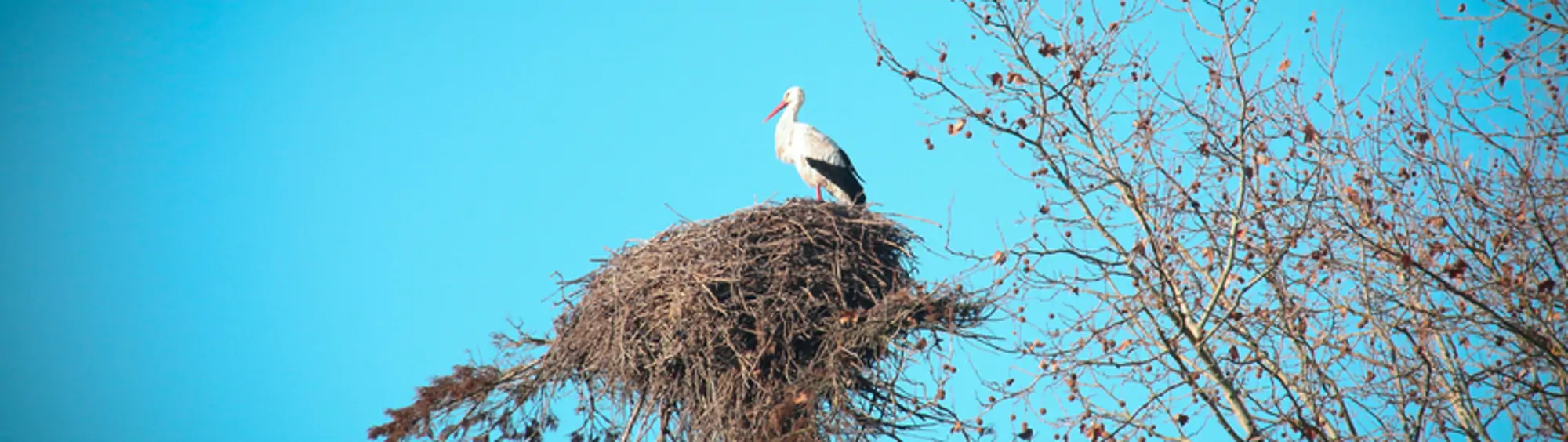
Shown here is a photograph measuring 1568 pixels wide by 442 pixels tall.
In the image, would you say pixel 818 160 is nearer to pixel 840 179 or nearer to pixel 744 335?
pixel 840 179

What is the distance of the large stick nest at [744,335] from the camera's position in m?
8.12

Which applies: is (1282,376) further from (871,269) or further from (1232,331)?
(871,269)

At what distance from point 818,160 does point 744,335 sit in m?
3.90

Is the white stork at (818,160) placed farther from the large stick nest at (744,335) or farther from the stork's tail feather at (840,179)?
the large stick nest at (744,335)

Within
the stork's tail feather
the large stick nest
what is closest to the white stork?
the stork's tail feather

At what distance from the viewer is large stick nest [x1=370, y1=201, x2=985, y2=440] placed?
8.12 metres

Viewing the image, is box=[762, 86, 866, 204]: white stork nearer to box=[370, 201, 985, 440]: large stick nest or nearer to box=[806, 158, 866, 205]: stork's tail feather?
box=[806, 158, 866, 205]: stork's tail feather

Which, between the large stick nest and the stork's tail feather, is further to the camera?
the stork's tail feather

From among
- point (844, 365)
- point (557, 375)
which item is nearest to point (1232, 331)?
point (844, 365)

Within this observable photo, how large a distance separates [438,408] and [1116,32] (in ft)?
16.2

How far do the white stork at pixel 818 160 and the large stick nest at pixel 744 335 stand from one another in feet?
9.26

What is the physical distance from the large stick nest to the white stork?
2.82 m

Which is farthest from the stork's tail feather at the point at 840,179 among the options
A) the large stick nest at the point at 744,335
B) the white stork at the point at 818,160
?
the large stick nest at the point at 744,335

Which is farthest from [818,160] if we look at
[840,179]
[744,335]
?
[744,335]
